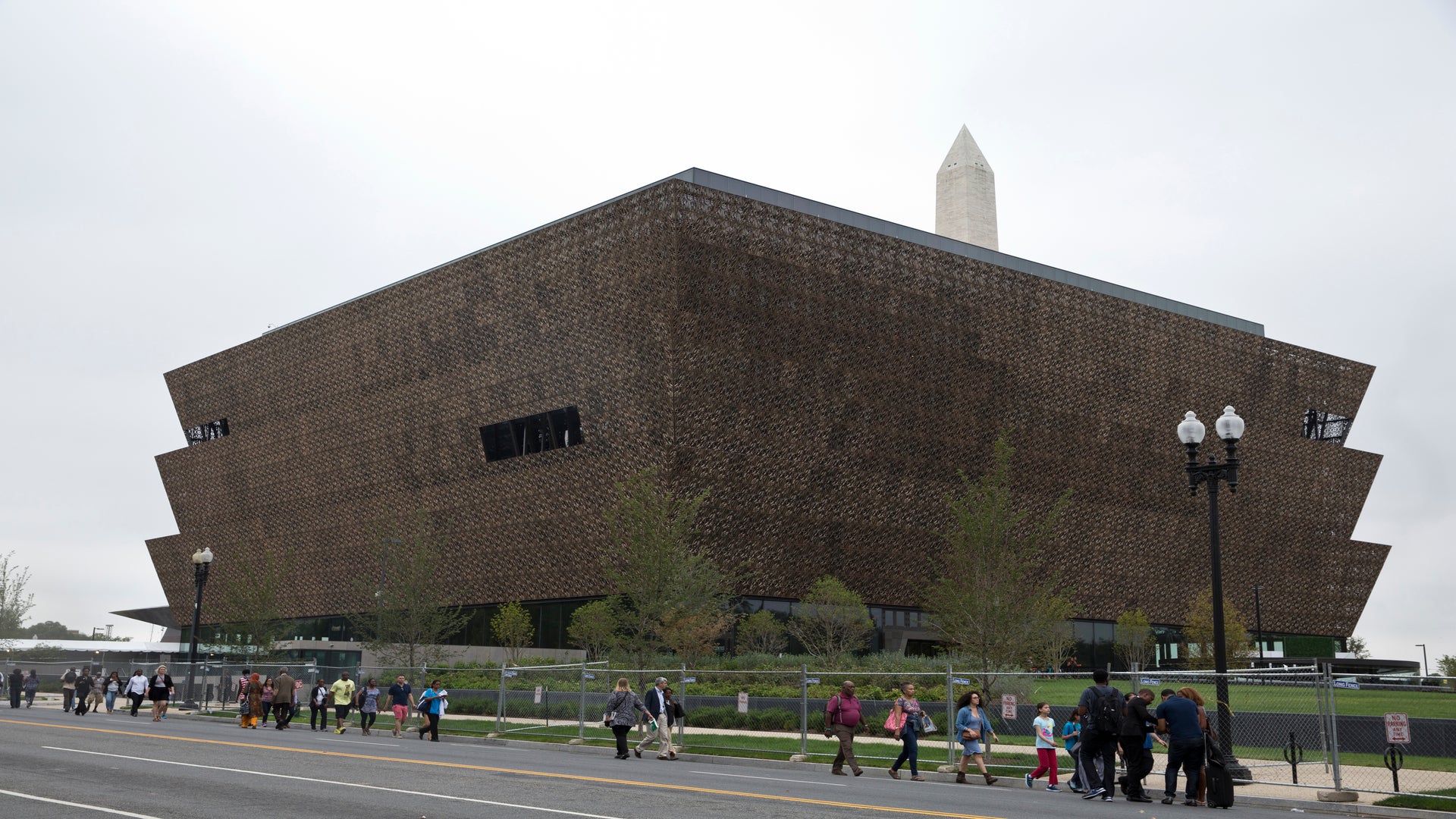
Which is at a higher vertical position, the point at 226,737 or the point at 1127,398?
the point at 1127,398

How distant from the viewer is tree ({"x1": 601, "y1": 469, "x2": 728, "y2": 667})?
135 feet

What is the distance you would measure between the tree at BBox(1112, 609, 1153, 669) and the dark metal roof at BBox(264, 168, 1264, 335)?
16.9m

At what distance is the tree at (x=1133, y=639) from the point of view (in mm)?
63969

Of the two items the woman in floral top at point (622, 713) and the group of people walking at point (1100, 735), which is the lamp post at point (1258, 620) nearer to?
the group of people walking at point (1100, 735)

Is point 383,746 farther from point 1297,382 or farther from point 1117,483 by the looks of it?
point 1297,382

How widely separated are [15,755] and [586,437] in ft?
111

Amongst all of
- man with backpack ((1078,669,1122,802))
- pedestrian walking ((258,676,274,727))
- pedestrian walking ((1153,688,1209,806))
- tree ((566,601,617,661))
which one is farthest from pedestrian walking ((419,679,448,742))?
pedestrian walking ((1153,688,1209,806))

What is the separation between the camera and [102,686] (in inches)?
1859

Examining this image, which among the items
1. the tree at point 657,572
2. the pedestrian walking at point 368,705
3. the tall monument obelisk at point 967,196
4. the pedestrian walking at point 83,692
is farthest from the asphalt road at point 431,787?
the tall monument obelisk at point 967,196

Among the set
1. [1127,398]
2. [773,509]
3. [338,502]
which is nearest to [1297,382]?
[1127,398]

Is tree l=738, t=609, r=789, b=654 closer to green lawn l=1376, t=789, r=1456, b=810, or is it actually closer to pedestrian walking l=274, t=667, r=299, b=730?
pedestrian walking l=274, t=667, r=299, b=730

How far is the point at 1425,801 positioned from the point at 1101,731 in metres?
4.45

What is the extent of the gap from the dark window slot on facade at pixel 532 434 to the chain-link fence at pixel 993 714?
1145 cm

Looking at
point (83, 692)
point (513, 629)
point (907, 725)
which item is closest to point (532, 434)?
point (513, 629)
